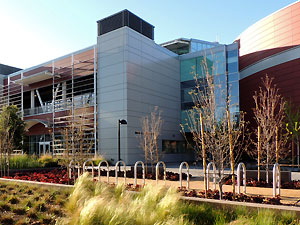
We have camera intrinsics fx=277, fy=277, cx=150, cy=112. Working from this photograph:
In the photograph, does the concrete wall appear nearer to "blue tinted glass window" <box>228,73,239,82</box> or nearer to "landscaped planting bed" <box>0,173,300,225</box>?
"blue tinted glass window" <box>228,73,239,82</box>

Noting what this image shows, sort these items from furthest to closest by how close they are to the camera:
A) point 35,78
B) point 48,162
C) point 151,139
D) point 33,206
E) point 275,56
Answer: point 35,78, point 275,56, point 48,162, point 151,139, point 33,206

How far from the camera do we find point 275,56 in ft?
98.2

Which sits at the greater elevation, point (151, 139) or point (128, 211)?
point (151, 139)

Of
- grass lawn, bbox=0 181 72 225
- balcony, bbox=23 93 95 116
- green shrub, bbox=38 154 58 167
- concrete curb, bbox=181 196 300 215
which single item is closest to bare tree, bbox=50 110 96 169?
green shrub, bbox=38 154 58 167

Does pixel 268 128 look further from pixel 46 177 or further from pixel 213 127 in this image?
pixel 46 177

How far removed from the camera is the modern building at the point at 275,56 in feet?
92.2

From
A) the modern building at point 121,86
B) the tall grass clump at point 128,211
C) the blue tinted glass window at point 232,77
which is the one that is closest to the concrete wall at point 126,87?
the modern building at point 121,86

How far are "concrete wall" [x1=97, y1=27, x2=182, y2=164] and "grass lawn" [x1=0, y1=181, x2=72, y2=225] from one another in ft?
56.4

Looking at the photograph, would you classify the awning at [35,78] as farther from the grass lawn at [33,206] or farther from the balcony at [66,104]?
the grass lawn at [33,206]

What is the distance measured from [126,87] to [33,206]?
20183 millimetres

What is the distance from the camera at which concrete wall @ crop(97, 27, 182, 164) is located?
27.0m

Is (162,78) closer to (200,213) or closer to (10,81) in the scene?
(10,81)

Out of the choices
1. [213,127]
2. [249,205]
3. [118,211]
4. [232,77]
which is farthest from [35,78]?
[249,205]

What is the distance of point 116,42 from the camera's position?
2802 cm
